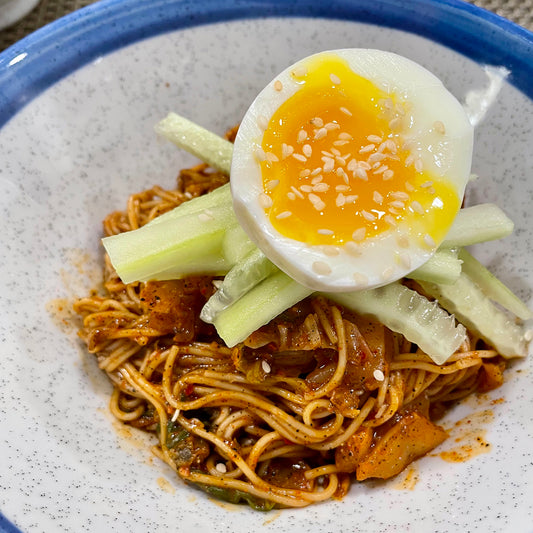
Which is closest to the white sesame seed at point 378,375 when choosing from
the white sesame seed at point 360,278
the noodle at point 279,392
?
the noodle at point 279,392

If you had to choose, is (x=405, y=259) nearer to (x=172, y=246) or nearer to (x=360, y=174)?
(x=360, y=174)

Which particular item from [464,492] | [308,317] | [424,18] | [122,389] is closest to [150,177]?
[122,389]

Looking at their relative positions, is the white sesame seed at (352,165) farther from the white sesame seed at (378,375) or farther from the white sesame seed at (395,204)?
the white sesame seed at (378,375)

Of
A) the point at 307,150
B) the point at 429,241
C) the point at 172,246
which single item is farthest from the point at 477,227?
the point at 172,246

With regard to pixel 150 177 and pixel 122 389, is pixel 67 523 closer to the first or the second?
pixel 122 389

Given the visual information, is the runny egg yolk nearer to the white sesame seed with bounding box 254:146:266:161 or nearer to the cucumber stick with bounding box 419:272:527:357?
the white sesame seed with bounding box 254:146:266:161

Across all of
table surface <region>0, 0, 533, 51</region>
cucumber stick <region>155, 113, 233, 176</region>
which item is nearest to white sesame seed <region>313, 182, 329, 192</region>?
cucumber stick <region>155, 113, 233, 176</region>
